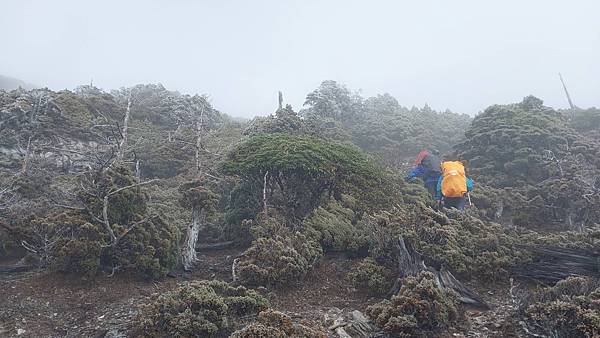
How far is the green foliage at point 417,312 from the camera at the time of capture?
552 centimetres

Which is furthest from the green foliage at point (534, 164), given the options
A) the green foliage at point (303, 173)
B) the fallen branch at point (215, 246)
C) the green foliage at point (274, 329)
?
the green foliage at point (274, 329)

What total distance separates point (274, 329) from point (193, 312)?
1.53 meters

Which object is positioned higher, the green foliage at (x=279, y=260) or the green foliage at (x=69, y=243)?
the green foliage at (x=69, y=243)

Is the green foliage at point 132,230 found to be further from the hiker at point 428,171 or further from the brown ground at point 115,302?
the hiker at point 428,171

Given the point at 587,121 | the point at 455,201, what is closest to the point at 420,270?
the point at 455,201

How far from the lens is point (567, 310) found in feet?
16.3

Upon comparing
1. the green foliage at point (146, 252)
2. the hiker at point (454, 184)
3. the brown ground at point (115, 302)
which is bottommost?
the brown ground at point (115, 302)

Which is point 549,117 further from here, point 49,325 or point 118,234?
point 49,325

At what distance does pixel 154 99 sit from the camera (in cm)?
2327

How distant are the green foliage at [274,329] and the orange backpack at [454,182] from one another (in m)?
6.63

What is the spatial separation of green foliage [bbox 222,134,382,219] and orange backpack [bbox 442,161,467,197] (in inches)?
62.4

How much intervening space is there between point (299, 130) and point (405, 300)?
397 inches

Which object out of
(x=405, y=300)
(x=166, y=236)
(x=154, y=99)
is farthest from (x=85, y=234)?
(x=154, y=99)

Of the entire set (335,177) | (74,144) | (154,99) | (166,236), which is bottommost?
(166,236)
